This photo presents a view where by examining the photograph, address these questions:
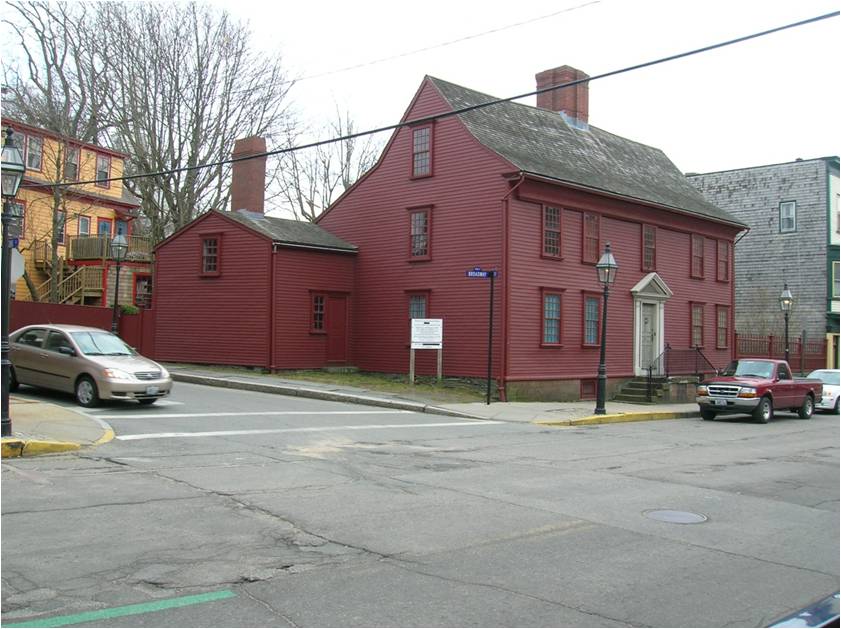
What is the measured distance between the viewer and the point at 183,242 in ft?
97.3

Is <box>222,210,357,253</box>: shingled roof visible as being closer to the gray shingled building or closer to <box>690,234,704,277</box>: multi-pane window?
<box>690,234,704,277</box>: multi-pane window

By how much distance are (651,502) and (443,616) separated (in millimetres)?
4972

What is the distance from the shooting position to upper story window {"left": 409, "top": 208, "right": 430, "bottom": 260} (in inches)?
1050

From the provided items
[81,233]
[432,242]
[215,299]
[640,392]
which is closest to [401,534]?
[432,242]

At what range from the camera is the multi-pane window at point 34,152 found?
116 feet

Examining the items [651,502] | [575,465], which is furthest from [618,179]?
[651,502]

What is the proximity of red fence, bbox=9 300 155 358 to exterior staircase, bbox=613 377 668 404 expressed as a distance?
1746cm

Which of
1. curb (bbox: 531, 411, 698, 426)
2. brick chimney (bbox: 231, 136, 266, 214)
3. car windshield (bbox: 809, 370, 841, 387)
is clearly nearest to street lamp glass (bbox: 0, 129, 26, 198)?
curb (bbox: 531, 411, 698, 426)

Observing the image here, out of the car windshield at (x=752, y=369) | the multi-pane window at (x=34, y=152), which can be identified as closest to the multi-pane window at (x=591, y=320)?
the car windshield at (x=752, y=369)

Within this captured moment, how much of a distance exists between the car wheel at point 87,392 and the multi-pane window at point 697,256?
923 inches

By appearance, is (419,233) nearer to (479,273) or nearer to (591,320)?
(479,273)

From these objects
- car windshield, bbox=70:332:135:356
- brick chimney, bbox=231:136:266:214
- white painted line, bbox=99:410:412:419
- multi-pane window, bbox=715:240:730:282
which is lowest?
white painted line, bbox=99:410:412:419

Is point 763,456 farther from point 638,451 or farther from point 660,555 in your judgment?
point 660,555

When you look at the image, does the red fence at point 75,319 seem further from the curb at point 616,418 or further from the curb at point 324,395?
the curb at point 616,418
